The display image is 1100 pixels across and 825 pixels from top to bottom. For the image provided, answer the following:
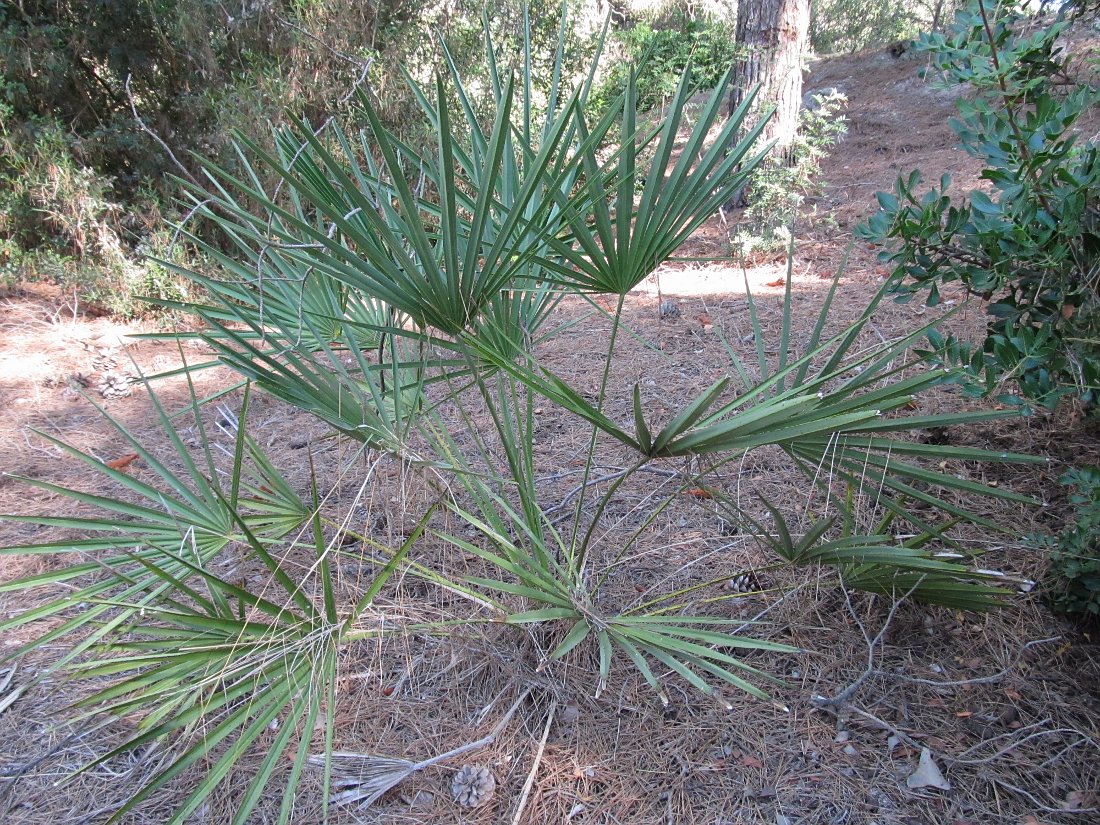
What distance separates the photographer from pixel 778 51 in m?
5.01

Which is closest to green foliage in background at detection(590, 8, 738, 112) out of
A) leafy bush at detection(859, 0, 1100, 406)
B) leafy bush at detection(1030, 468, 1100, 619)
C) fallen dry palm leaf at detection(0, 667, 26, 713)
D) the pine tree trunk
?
the pine tree trunk

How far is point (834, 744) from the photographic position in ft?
5.63

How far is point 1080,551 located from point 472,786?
64.8 inches

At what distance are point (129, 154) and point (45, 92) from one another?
678 millimetres

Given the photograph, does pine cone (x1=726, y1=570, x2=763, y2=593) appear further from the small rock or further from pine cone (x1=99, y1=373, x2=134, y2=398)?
pine cone (x1=99, y1=373, x2=134, y2=398)

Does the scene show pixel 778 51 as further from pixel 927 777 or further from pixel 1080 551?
pixel 927 777

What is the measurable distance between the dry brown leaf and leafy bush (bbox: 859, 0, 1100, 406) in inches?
123

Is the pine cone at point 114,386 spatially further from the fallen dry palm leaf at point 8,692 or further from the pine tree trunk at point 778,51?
the pine tree trunk at point 778,51

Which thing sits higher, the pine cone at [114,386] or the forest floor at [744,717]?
the pine cone at [114,386]

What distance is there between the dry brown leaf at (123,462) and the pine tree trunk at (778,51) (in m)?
4.61

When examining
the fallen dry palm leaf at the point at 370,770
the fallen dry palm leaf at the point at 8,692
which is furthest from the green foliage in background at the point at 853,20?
the fallen dry palm leaf at the point at 8,692

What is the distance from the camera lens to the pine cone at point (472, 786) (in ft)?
5.37

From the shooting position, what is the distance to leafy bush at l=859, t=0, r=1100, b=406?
1.60 m

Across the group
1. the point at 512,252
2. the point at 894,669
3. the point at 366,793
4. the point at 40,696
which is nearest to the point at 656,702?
the point at 894,669
